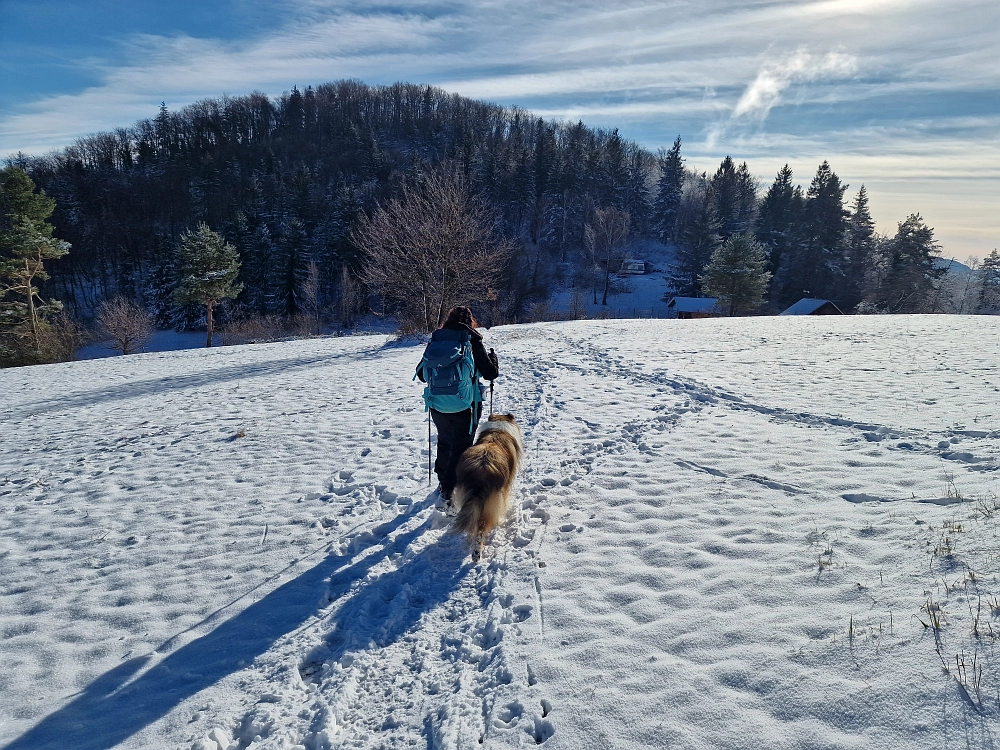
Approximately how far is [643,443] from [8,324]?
3342cm

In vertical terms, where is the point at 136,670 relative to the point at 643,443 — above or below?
below

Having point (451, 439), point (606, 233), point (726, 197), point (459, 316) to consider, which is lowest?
point (451, 439)

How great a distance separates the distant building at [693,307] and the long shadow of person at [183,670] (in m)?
41.4

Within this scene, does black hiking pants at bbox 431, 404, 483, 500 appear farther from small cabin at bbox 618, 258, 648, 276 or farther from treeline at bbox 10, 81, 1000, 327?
small cabin at bbox 618, 258, 648, 276

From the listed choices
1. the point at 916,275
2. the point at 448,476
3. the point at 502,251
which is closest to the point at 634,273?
the point at 916,275

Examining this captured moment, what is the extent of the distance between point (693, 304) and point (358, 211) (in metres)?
34.8

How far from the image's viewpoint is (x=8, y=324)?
24781mm

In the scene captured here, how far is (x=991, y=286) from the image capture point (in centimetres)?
4394

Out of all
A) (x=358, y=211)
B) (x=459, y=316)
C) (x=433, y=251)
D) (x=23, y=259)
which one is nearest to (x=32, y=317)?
(x=23, y=259)

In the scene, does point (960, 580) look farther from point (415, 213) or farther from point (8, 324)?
point (8, 324)

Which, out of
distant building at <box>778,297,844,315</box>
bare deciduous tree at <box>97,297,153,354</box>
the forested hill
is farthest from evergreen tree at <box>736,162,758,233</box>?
bare deciduous tree at <box>97,297,153,354</box>

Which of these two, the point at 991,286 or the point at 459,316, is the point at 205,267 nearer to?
the point at 459,316

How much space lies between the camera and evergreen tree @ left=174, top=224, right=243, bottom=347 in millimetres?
31328

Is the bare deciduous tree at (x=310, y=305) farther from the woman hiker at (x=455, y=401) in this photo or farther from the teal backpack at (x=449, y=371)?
the teal backpack at (x=449, y=371)
